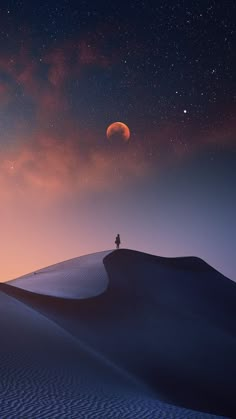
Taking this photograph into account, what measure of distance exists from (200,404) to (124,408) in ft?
13.8

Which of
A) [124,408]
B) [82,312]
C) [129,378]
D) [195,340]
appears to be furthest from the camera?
[82,312]

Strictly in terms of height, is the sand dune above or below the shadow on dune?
above

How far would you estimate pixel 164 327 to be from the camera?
14477 mm

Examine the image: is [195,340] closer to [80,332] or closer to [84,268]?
[80,332]

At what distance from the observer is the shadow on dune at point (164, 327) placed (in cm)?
943

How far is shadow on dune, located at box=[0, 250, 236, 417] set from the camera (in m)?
9.43

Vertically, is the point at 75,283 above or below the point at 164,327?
above

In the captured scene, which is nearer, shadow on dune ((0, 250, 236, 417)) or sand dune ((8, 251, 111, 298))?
shadow on dune ((0, 250, 236, 417))

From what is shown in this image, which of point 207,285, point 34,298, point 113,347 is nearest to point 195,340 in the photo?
point 113,347

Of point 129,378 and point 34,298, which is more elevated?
point 34,298

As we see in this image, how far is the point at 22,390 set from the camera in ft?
18.0

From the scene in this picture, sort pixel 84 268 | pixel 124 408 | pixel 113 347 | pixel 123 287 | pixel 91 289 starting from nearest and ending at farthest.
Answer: pixel 124 408, pixel 113 347, pixel 91 289, pixel 123 287, pixel 84 268

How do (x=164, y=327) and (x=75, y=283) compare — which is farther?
(x=75, y=283)

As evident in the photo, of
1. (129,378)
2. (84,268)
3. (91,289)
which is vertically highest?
(84,268)
